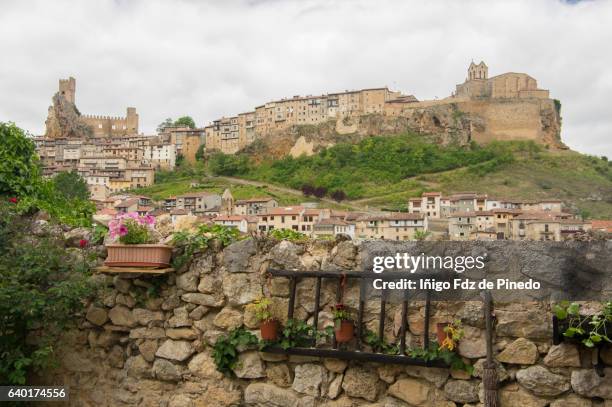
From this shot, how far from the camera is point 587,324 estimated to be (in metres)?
3.32

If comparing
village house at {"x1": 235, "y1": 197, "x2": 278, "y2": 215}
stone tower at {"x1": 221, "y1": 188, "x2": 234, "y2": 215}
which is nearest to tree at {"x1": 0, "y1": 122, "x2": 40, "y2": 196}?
village house at {"x1": 235, "y1": 197, "x2": 278, "y2": 215}

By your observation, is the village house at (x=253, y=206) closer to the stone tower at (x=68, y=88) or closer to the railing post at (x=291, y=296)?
the railing post at (x=291, y=296)

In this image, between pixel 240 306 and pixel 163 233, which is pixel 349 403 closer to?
pixel 240 306

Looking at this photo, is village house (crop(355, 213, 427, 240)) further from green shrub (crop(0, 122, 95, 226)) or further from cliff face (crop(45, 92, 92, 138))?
cliff face (crop(45, 92, 92, 138))

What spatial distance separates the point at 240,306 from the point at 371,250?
117 cm

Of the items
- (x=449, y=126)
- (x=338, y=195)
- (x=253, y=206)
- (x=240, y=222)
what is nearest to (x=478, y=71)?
(x=449, y=126)

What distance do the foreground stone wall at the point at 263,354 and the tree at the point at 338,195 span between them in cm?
6558

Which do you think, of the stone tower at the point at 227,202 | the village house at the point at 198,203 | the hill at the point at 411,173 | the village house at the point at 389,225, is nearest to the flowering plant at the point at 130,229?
the village house at the point at 389,225

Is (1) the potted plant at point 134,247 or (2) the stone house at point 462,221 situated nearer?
(1) the potted plant at point 134,247

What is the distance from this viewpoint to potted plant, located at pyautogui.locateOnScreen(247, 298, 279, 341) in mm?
4191

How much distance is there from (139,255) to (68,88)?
112577 millimetres

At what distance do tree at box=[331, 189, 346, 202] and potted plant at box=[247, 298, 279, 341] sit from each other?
217 ft

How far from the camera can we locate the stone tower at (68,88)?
105625mm

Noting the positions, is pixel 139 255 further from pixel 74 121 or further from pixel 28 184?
pixel 74 121
